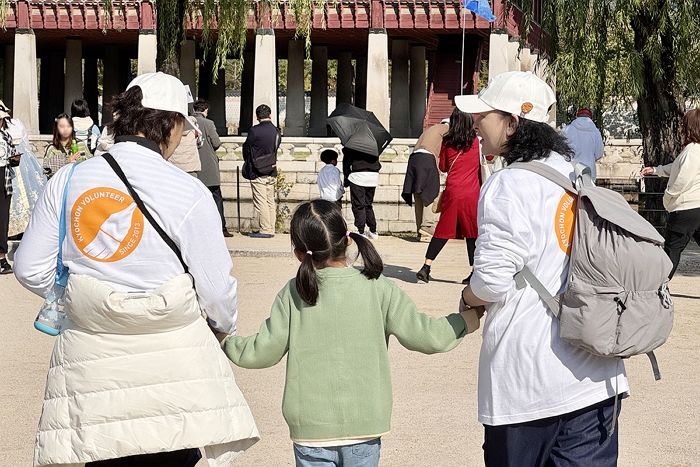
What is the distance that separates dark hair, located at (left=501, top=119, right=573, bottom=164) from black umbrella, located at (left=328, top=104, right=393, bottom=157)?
12.5m

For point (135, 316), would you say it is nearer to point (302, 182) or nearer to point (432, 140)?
point (432, 140)

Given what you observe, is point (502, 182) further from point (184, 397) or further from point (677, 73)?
point (677, 73)

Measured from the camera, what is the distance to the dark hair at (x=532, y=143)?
160 inches

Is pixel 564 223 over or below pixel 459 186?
over

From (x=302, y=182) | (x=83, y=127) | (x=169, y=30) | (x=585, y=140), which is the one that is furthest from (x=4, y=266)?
(x=302, y=182)

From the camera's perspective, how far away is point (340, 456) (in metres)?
4.09

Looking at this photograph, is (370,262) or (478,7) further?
(478,7)

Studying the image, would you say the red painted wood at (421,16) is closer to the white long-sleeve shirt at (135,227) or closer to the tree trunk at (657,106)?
the tree trunk at (657,106)

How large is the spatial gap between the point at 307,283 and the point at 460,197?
816cm

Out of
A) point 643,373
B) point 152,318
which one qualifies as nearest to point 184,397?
point 152,318

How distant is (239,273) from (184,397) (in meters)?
9.76

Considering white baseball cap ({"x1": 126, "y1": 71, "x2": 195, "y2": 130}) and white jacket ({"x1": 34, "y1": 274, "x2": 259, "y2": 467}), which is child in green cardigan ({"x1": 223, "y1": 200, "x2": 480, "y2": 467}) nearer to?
white jacket ({"x1": 34, "y1": 274, "x2": 259, "y2": 467})

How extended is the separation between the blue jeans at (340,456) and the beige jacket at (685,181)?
726cm

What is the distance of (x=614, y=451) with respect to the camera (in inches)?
157
